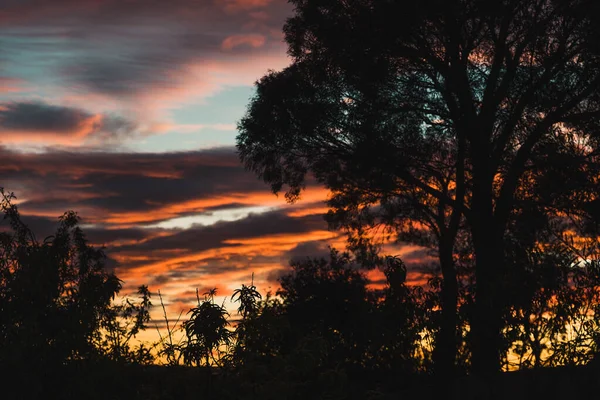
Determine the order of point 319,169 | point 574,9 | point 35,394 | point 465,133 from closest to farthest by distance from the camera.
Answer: point 35,394 < point 574,9 < point 465,133 < point 319,169

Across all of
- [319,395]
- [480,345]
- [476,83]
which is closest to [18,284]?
[319,395]

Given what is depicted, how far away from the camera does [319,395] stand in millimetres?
8750

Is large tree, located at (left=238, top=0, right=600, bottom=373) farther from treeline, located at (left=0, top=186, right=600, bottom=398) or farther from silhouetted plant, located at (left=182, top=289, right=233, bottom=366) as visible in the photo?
silhouetted plant, located at (left=182, top=289, right=233, bottom=366)

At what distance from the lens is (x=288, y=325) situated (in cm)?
878

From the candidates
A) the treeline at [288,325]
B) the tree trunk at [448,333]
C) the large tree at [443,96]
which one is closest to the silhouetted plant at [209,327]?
the treeline at [288,325]

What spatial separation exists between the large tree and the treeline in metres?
5.16

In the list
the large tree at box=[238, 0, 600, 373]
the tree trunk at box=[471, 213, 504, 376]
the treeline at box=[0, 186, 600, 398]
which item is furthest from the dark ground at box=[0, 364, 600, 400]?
the large tree at box=[238, 0, 600, 373]

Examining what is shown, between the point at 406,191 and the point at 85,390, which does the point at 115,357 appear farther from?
the point at 406,191

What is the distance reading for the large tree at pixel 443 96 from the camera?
20.5 m

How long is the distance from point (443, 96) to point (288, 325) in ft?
46.8

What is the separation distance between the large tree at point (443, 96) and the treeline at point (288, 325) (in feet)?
16.9

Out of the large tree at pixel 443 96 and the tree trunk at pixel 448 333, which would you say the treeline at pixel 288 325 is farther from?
the large tree at pixel 443 96

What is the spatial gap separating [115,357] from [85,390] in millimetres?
1504

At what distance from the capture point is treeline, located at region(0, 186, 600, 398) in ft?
28.5
